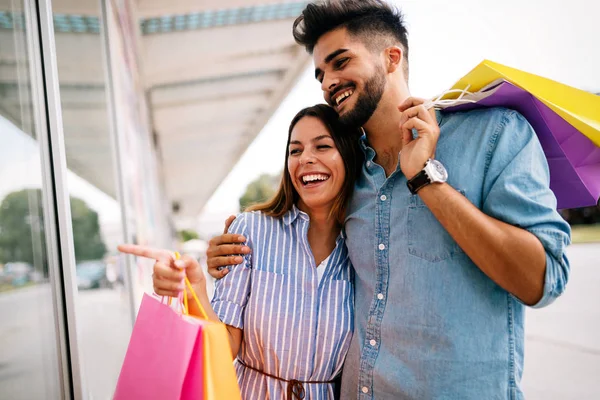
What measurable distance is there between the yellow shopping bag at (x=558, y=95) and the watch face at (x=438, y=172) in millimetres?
311

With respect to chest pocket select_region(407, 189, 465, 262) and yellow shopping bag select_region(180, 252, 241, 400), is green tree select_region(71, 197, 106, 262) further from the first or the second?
chest pocket select_region(407, 189, 465, 262)

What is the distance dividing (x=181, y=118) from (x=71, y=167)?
29.3ft

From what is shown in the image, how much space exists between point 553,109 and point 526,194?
11.0 inches

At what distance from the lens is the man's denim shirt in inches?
51.3

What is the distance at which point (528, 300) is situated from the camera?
1287 mm

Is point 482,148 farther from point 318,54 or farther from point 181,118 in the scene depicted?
point 181,118

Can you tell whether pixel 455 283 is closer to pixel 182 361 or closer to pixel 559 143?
pixel 559 143

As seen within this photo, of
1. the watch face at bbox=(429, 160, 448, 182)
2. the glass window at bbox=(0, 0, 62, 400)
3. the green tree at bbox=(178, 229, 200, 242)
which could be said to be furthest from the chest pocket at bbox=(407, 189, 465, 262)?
the green tree at bbox=(178, 229, 200, 242)

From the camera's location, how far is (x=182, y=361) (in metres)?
1.07

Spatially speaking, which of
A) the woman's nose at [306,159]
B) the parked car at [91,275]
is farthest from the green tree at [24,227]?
the woman's nose at [306,159]

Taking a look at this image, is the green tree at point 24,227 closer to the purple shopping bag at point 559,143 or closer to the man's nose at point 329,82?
the man's nose at point 329,82

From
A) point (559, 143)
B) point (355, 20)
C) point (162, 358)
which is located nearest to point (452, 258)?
point (559, 143)

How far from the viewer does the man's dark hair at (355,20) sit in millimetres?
1852

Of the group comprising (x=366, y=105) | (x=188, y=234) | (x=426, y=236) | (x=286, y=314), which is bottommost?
(x=188, y=234)
